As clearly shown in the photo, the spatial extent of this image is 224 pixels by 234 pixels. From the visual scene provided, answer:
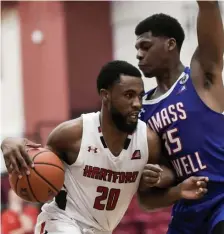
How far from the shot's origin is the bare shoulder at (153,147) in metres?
4.58

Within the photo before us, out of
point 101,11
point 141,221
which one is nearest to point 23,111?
point 101,11

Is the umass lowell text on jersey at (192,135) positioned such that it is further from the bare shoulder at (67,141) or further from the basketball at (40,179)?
the basketball at (40,179)

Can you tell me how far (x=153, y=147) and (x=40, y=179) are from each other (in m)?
0.86

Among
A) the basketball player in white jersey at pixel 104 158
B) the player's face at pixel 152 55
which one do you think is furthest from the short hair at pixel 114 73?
the player's face at pixel 152 55

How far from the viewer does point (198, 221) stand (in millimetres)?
4539

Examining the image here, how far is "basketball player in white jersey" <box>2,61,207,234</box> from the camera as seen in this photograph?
14.5 ft

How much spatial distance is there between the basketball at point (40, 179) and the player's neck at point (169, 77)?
1001 millimetres

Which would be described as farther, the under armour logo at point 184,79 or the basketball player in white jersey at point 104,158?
the under armour logo at point 184,79

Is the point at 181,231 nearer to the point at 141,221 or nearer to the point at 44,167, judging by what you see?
the point at 44,167

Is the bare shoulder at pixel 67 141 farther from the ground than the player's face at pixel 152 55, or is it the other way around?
the player's face at pixel 152 55

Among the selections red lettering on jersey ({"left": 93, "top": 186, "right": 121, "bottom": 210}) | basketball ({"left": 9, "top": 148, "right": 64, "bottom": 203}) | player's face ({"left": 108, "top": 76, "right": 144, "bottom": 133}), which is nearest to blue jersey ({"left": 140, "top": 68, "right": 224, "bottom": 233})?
player's face ({"left": 108, "top": 76, "right": 144, "bottom": 133})

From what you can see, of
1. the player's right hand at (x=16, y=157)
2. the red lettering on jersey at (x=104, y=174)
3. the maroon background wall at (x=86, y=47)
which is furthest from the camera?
the maroon background wall at (x=86, y=47)

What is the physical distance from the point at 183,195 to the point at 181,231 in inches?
16.8

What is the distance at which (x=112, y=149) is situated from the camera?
4.56m
